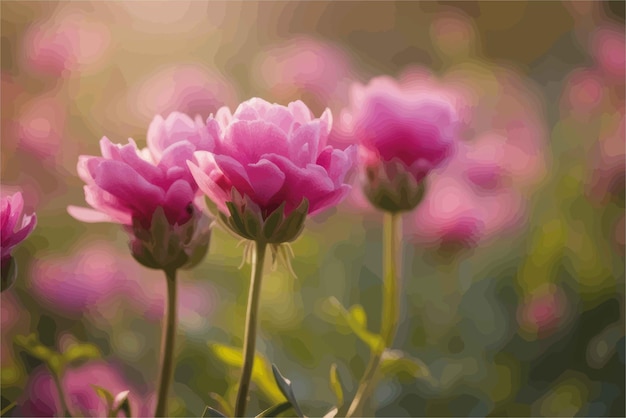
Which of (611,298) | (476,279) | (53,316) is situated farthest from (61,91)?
(611,298)

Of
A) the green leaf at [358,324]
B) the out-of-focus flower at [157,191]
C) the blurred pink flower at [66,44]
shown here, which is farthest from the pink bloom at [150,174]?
the blurred pink flower at [66,44]

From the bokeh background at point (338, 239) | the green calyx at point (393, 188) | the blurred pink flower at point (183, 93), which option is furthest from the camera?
the blurred pink flower at point (183, 93)

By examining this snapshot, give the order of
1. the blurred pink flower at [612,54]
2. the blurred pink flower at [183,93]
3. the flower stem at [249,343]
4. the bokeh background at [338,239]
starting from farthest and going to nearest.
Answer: the blurred pink flower at [612,54] < the blurred pink flower at [183,93] < the bokeh background at [338,239] < the flower stem at [249,343]

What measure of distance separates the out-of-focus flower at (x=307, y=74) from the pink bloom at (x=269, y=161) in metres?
0.66

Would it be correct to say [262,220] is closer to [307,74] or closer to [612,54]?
[307,74]

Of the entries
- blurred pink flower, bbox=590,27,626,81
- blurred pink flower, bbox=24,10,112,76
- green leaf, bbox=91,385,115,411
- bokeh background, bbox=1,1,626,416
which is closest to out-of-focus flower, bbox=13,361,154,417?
bokeh background, bbox=1,1,626,416

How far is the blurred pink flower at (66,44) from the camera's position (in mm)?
1064

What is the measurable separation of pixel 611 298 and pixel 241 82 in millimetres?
637

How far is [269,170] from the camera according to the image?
0.28 m

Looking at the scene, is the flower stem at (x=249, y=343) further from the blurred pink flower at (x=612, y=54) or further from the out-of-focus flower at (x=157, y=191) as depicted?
the blurred pink flower at (x=612, y=54)

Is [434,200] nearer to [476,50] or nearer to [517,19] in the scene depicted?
[476,50]

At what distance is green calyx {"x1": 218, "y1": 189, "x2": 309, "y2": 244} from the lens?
0.95 ft

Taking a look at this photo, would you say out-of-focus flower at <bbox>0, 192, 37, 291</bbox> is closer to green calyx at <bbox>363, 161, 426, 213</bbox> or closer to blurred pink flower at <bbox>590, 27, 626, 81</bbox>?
green calyx at <bbox>363, 161, 426, 213</bbox>

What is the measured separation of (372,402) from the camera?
0.52 m
